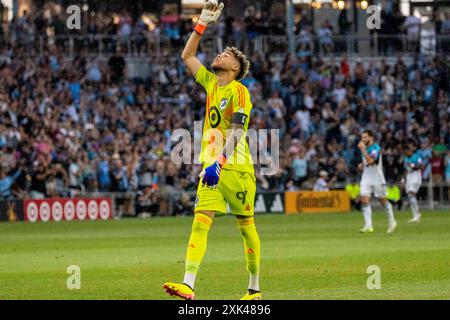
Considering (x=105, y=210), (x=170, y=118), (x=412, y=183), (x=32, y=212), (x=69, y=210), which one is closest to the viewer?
(x=412, y=183)

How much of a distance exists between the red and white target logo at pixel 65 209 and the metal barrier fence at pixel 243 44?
24.8ft

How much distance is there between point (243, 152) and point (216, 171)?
0.49m

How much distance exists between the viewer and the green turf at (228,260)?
575 inches

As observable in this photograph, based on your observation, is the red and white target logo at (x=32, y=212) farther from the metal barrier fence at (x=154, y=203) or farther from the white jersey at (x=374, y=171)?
the white jersey at (x=374, y=171)

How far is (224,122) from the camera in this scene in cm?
1318

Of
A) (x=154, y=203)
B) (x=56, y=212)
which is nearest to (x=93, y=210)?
(x=56, y=212)

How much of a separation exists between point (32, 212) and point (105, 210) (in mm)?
2763

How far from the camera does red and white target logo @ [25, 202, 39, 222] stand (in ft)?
120

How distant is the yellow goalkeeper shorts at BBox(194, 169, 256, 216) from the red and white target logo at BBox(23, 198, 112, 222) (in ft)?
78.5

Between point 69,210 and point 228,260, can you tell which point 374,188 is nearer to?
point 228,260

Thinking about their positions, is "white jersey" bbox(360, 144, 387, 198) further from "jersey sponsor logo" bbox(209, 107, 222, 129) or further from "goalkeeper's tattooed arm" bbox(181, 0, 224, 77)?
"jersey sponsor logo" bbox(209, 107, 222, 129)

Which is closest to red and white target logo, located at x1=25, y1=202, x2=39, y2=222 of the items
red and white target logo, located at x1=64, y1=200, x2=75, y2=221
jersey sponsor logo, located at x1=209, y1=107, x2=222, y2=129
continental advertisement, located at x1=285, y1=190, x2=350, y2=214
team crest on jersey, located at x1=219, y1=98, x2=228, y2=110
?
red and white target logo, located at x1=64, y1=200, x2=75, y2=221
